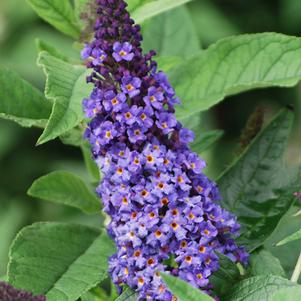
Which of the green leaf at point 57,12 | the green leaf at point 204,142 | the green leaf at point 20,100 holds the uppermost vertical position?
the green leaf at point 57,12

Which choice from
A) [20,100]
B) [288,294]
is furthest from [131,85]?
[288,294]

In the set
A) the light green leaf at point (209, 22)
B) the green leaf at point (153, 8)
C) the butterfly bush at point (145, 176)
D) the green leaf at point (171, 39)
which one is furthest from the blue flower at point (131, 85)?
the light green leaf at point (209, 22)

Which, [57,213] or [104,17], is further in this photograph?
[57,213]

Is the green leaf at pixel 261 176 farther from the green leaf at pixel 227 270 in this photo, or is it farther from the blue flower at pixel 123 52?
the blue flower at pixel 123 52

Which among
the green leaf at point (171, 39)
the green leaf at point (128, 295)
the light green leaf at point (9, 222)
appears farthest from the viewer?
the light green leaf at point (9, 222)

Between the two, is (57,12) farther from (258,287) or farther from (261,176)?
(258,287)

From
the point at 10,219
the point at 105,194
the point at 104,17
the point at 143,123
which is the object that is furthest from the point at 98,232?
the point at 10,219

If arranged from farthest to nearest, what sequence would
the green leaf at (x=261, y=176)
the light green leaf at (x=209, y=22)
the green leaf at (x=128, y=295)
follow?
the light green leaf at (x=209, y=22) → the green leaf at (x=261, y=176) → the green leaf at (x=128, y=295)

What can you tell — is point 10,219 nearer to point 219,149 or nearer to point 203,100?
point 219,149
